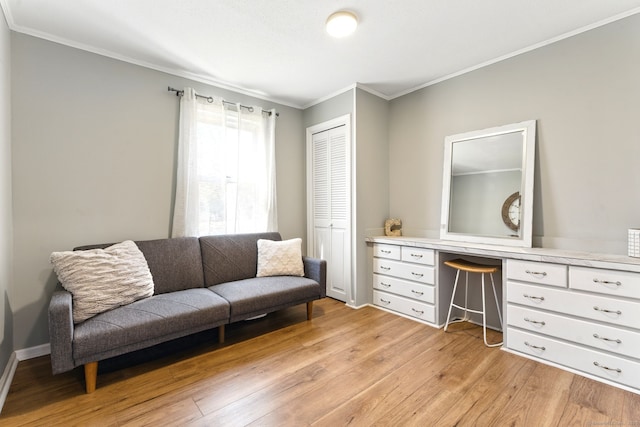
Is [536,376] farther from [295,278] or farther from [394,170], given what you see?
[394,170]

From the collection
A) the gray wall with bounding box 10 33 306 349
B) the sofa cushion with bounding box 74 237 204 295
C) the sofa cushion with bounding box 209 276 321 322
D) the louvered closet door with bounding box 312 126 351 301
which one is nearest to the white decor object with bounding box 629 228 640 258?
the louvered closet door with bounding box 312 126 351 301

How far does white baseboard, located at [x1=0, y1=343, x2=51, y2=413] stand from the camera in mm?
1743

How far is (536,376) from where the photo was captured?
195 cm

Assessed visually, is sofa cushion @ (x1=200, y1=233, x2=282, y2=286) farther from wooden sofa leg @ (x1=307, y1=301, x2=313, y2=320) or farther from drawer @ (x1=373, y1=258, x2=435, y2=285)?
drawer @ (x1=373, y1=258, x2=435, y2=285)

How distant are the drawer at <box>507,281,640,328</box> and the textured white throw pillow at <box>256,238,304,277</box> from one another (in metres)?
1.97

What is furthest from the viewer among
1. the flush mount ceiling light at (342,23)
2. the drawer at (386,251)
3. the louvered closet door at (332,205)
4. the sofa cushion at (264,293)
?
the louvered closet door at (332,205)

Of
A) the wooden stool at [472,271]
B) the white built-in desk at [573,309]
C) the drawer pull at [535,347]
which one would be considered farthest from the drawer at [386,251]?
the drawer pull at [535,347]

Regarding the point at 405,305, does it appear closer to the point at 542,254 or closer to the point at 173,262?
the point at 542,254

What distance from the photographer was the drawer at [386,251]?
3102mm

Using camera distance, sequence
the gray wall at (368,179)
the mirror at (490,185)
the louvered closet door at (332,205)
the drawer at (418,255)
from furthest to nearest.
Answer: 1. the louvered closet door at (332,205)
2. the gray wall at (368,179)
3. the drawer at (418,255)
4. the mirror at (490,185)

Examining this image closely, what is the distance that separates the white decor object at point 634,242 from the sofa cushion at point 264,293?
2.43 m

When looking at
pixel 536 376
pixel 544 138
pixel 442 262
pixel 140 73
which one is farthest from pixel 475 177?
pixel 140 73

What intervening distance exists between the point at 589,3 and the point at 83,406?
4.24 m

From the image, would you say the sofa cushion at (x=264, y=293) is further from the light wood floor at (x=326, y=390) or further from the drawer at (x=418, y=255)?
the drawer at (x=418, y=255)
